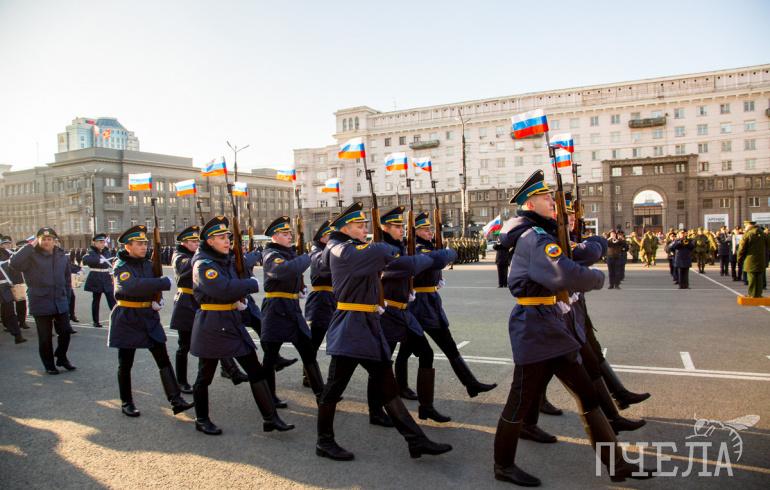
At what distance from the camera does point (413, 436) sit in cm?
464

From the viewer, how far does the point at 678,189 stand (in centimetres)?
6209

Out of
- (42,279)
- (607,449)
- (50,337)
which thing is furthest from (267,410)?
(42,279)

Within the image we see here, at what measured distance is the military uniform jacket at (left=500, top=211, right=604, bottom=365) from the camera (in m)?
4.02

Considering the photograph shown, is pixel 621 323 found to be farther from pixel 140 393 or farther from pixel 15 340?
pixel 15 340

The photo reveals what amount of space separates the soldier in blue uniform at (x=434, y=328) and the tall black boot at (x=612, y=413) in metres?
1.45

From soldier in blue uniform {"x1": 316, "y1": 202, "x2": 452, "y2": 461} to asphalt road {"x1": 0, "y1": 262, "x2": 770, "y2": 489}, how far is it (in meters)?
0.25

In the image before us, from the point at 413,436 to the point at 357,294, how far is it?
4.24 feet

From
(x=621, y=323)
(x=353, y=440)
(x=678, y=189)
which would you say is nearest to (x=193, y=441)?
(x=353, y=440)

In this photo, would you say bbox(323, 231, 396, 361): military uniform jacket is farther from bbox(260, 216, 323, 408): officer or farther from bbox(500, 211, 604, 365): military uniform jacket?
bbox(260, 216, 323, 408): officer

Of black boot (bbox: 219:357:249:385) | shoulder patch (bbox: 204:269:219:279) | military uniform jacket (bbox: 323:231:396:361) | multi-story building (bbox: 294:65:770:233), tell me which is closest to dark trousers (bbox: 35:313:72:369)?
black boot (bbox: 219:357:249:385)

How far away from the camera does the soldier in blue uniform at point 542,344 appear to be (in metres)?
4.06

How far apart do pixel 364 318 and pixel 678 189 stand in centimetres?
6634

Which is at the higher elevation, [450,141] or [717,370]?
[450,141]

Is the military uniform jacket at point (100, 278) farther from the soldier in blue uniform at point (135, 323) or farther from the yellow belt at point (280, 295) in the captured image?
the yellow belt at point (280, 295)
